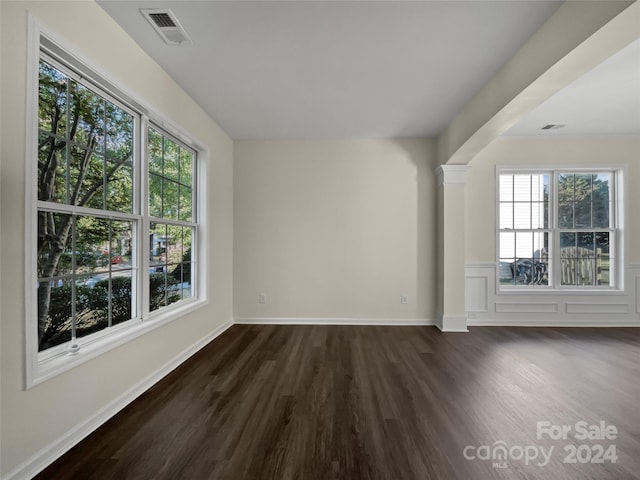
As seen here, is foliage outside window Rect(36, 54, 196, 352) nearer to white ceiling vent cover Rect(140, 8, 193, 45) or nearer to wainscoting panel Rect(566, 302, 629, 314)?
white ceiling vent cover Rect(140, 8, 193, 45)

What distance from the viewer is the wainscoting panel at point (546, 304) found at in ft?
14.3

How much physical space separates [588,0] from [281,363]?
11.5 ft

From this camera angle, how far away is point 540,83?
7.14ft

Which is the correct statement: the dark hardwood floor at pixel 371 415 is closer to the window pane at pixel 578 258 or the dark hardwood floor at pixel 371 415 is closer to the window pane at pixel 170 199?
the window pane at pixel 578 258

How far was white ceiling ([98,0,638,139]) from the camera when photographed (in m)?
1.98

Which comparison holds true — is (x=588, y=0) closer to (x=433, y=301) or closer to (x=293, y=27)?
(x=293, y=27)

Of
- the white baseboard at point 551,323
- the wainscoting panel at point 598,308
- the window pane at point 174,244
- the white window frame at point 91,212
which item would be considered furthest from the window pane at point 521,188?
the window pane at point 174,244

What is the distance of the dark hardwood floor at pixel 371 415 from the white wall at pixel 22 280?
200 millimetres

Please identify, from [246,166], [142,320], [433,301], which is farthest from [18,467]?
[433,301]

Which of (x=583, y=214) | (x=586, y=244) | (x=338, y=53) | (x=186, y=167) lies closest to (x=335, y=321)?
(x=186, y=167)

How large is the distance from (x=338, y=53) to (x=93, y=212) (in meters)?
2.22

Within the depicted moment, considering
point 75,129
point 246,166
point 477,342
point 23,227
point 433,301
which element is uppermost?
point 246,166

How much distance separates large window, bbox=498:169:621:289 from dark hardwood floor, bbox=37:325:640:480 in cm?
126

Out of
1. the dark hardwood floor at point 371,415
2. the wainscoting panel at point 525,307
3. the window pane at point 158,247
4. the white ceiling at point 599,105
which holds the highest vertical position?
the white ceiling at point 599,105
